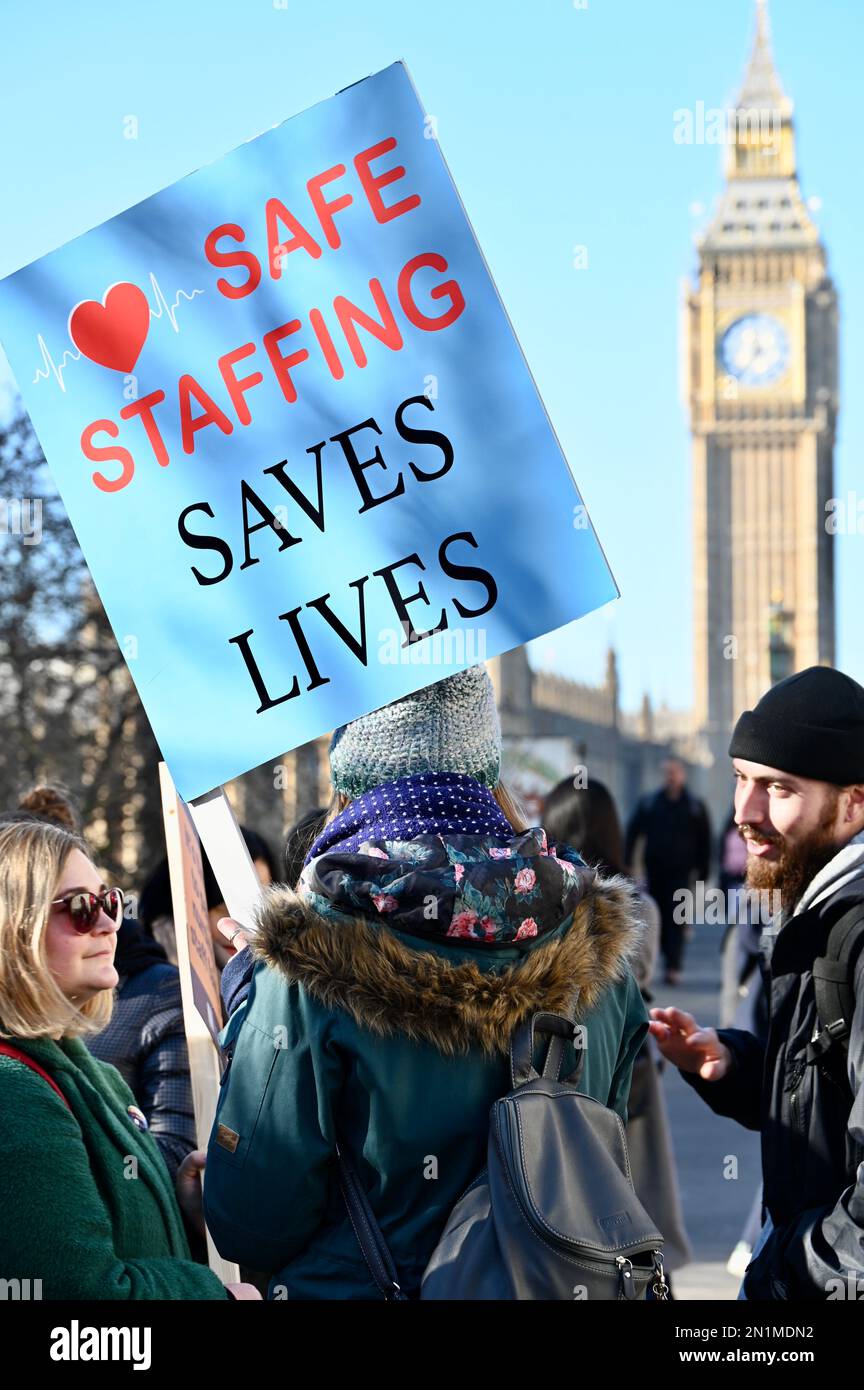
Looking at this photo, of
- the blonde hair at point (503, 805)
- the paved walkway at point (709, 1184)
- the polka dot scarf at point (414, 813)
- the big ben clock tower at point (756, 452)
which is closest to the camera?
the polka dot scarf at point (414, 813)

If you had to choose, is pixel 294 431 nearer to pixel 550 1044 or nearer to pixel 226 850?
pixel 226 850

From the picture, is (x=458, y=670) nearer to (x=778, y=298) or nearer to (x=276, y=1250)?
(x=276, y=1250)

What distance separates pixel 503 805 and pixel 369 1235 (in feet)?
2.07

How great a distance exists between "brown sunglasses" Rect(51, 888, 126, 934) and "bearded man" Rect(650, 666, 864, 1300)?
102cm

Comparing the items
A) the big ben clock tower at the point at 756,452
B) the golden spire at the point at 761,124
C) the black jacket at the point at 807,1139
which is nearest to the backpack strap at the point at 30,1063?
the black jacket at the point at 807,1139

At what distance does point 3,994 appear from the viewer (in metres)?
2.49

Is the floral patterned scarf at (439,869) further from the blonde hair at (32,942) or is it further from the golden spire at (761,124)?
the golden spire at (761,124)

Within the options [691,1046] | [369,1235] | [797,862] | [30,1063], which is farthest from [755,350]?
[369,1235]

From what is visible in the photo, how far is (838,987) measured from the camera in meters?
2.64

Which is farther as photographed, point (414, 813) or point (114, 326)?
point (114, 326)

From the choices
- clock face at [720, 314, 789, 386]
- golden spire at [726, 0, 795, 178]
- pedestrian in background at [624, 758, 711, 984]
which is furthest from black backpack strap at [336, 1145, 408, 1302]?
golden spire at [726, 0, 795, 178]

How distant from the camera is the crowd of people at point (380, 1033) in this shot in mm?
2248

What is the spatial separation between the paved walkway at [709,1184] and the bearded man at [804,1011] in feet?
2.84
